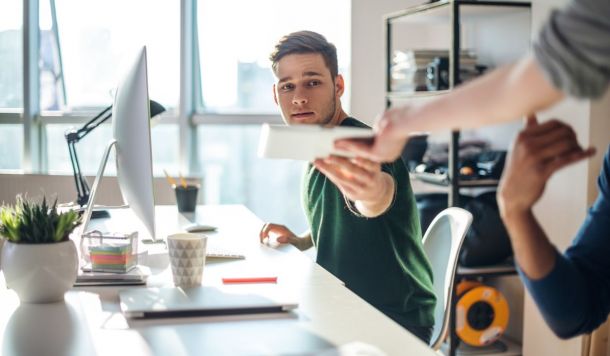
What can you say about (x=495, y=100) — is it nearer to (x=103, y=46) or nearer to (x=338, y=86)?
(x=338, y=86)

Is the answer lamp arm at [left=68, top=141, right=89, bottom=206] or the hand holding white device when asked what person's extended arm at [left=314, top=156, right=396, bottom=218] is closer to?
the hand holding white device

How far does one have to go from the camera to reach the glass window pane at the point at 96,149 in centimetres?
462

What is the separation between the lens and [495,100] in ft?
2.80

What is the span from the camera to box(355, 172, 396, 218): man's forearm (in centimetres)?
171

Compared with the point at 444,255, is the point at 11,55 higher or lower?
higher

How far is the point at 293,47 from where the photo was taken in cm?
217

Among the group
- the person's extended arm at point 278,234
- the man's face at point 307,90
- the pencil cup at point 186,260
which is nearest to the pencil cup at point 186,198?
the person's extended arm at point 278,234

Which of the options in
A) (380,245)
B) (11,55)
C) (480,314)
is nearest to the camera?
(380,245)

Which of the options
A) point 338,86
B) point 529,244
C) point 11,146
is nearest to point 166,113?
point 11,146

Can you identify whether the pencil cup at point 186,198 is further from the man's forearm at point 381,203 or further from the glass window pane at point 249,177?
the glass window pane at point 249,177

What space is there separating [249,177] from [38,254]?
10.7 feet

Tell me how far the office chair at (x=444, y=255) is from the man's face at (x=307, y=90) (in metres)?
0.46

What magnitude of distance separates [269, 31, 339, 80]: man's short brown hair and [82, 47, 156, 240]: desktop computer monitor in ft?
1.76

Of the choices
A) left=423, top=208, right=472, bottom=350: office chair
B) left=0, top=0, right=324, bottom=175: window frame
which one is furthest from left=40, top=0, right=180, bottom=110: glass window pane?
left=423, top=208, right=472, bottom=350: office chair
